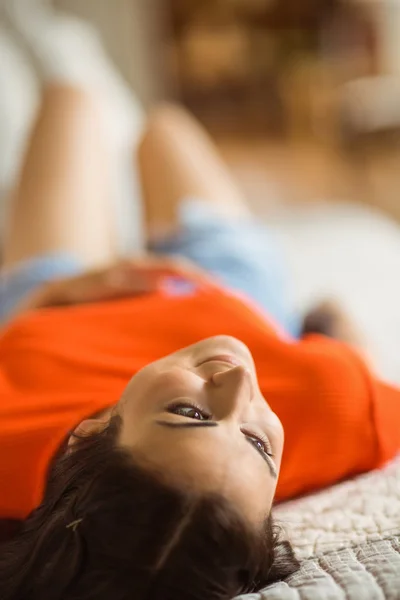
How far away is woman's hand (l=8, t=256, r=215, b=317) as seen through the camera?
1.21 metres

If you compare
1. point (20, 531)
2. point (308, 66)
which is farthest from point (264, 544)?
point (308, 66)

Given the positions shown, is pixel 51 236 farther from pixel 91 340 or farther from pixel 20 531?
pixel 20 531

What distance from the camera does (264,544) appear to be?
633mm

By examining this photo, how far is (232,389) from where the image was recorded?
67 cm

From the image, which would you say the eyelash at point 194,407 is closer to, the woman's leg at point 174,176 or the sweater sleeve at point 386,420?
the sweater sleeve at point 386,420

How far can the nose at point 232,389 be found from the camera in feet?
2.17

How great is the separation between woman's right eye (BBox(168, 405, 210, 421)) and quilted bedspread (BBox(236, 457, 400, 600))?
147mm

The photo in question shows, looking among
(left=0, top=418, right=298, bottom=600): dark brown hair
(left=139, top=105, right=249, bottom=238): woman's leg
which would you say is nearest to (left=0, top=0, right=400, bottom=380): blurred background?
(left=139, top=105, right=249, bottom=238): woman's leg

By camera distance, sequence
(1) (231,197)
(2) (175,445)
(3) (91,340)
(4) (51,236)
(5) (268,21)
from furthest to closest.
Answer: (5) (268,21) < (1) (231,197) < (4) (51,236) < (3) (91,340) < (2) (175,445)

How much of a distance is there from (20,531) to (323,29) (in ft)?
13.1

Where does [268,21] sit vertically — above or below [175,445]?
above

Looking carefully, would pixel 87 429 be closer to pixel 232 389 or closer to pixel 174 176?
pixel 232 389

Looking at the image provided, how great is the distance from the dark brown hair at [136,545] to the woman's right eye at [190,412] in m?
0.06

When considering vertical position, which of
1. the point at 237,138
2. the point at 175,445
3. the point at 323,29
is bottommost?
the point at 237,138
